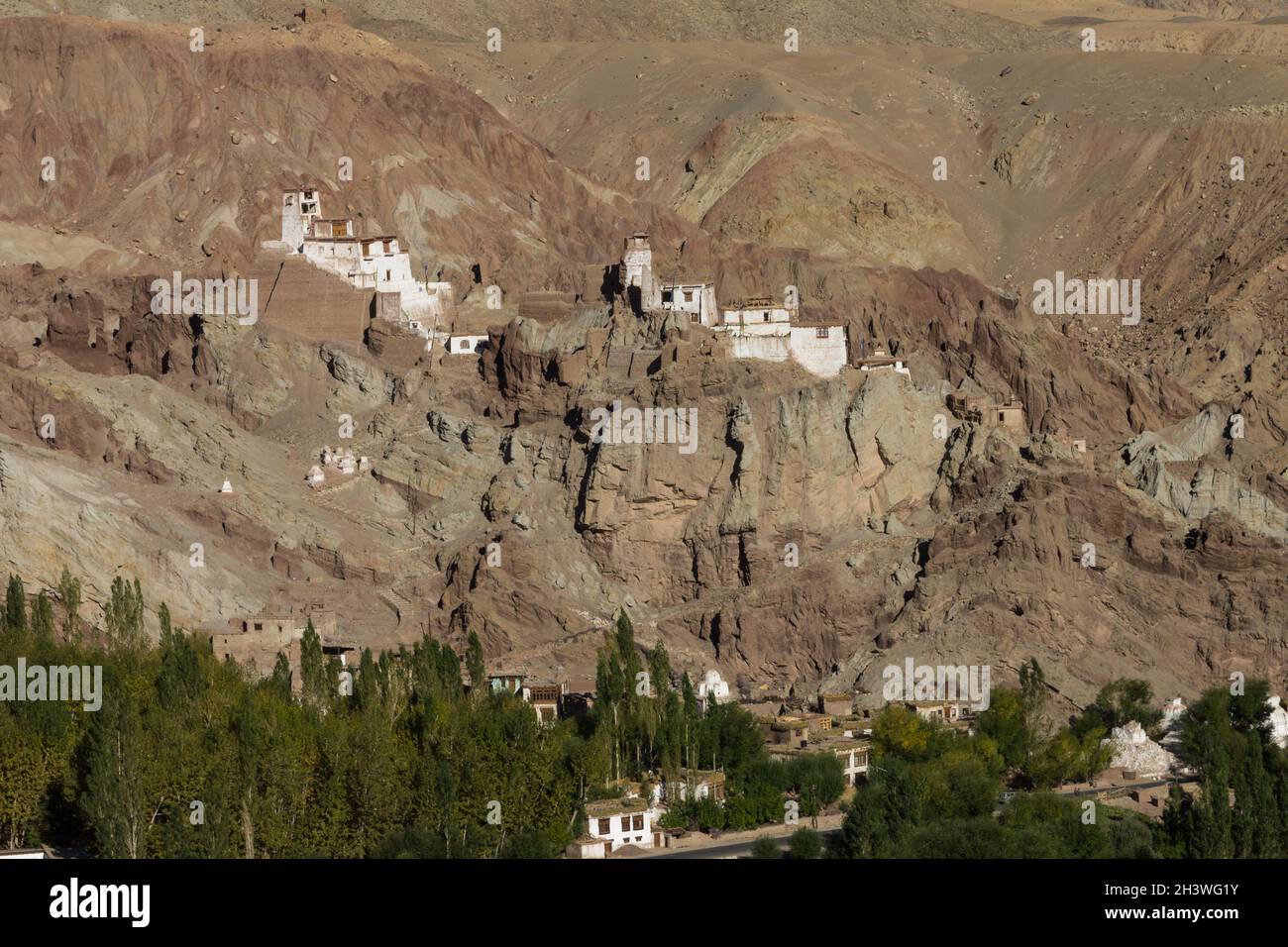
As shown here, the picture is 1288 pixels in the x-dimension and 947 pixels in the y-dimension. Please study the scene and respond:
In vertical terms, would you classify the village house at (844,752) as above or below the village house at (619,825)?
above

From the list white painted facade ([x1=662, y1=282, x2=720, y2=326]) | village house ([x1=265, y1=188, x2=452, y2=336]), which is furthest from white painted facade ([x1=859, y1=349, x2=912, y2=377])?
village house ([x1=265, y1=188, x2=452, y2=336])

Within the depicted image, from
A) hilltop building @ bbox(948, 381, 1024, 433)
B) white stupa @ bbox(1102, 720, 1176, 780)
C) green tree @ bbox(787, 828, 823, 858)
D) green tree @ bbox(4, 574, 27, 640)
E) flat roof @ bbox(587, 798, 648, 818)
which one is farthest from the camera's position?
hilltop building @ bbox(948, 381, 1024, 433)

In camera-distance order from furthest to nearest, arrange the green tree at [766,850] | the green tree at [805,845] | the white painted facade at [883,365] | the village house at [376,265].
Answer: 1. the village house at [376,265]
2. the white painted facade at [883,365]
3. the green tree at [766,850]
4. the green tree at [805,845]

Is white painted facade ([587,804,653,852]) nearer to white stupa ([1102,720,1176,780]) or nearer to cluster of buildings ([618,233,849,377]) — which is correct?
white stupa ([1102,720,1176,780])

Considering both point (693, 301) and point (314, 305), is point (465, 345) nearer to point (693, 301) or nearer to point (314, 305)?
point (314, 305)

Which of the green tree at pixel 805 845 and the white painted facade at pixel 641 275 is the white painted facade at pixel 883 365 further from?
the green tree at pixel 805 845

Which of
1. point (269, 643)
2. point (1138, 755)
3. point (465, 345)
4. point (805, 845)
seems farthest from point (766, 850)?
point (465, 345)

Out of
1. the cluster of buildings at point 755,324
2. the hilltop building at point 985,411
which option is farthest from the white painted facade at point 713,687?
the hilltop building at point 985,411

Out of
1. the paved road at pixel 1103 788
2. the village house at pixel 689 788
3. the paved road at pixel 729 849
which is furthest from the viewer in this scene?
the paved road at pixel 1103 788

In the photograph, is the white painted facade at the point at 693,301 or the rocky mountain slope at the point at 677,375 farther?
the white painted facade at the point at 693,301
